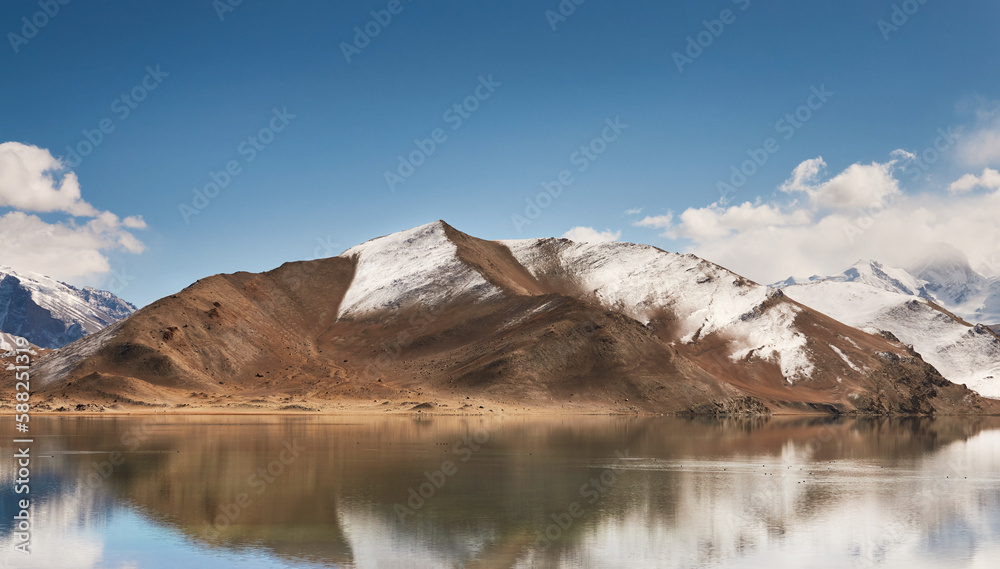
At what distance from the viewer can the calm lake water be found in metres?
30.1

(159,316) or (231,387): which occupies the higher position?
(159,316)

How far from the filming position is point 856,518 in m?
39.1

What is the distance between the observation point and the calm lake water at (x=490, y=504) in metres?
30.1

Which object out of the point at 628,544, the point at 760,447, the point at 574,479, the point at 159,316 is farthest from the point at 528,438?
the point at 159,316

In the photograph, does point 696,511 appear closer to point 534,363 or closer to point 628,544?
point 628,544

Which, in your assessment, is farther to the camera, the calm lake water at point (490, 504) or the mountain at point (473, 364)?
the mountain at point (473, 364)

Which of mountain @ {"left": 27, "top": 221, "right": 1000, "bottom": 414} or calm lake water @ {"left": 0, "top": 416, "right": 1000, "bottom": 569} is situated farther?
mountain @ {"left": 27, "top": 221, "right": 1000, "bottom": 414}

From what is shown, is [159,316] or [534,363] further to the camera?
[159,316]

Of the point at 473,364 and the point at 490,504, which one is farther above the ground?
the point at 473,364

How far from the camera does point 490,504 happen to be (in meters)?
40.1

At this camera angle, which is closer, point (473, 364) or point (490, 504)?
point (490, 504)

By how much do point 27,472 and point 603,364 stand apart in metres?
112

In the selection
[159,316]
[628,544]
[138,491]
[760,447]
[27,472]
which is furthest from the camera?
[159,316]

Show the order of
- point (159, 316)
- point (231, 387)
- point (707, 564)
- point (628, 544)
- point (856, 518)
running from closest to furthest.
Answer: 1. point (707, 564)
2. point (628, 544)
3. point (856, 518)
4. point (231, 387)
5. point (159, 316)
